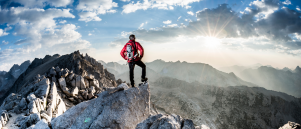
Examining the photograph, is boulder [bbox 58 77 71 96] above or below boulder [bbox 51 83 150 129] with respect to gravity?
below

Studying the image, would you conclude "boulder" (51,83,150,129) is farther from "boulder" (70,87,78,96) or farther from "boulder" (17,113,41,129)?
"boulder" (70,87,78,96)

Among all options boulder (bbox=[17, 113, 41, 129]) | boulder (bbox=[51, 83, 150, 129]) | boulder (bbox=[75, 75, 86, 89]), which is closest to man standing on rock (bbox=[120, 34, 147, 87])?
boulder (bbox=[51, 83, 150, 129])

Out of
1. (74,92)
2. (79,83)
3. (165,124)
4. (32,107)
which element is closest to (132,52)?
(165,124)

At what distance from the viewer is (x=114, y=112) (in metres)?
8.90

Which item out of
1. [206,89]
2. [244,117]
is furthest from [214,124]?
[206,89]

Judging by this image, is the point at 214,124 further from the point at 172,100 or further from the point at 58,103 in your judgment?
the point at 58,103

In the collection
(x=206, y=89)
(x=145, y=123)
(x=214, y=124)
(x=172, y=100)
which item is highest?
(x=145, y=123)

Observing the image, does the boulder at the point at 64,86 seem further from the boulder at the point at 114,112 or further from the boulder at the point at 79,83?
the boulder at the point at 114,112

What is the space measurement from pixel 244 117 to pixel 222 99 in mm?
32074

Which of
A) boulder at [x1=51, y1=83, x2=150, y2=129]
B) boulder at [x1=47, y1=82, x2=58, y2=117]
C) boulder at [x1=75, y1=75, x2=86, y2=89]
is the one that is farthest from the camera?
boulder at [x1=75, y1=75, x2=86, y2=89]

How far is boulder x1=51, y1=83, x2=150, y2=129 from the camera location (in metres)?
8.59

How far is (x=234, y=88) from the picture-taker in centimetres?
15875

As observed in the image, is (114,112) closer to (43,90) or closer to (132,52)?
(132,52)

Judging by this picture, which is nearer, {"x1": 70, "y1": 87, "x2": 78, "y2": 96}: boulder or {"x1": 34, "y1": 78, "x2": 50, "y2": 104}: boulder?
{"x1": 34, "y1": 78, "x2": 50, "y2": 104}: boulder
